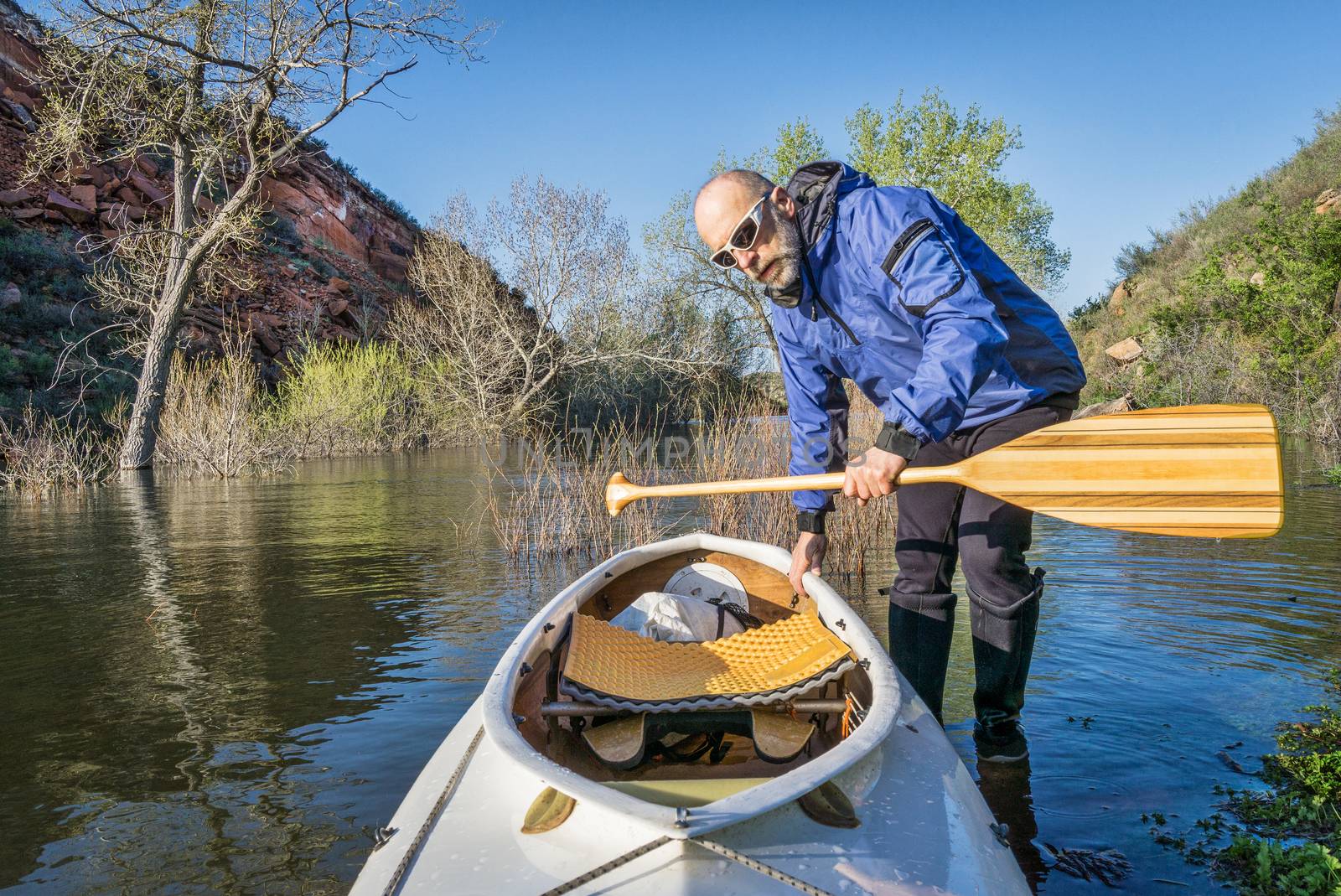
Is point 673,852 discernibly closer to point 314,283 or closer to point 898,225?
point 898,225

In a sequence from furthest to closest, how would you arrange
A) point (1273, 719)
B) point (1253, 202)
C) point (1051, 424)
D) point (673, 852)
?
point (1253, 202)
point (1273, 719)
point (1051, 424)
point (673, 852)

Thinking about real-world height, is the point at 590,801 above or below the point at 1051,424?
below

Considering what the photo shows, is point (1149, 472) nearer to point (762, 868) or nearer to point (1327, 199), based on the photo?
point (762, 868)

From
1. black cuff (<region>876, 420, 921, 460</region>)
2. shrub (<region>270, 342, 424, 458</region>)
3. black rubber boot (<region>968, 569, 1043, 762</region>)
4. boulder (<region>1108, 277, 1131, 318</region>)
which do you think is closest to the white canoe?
black rubber boot (<region>968, 569, 1043, 762</region>)

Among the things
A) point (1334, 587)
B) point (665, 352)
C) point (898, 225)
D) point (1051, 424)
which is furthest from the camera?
point (665, 352)

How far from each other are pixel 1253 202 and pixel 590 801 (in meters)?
33.8

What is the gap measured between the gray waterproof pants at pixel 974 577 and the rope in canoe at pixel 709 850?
4.24 feet

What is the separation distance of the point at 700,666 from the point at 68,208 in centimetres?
2518

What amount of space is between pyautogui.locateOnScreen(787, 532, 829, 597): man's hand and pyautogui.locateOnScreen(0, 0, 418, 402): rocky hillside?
38.0ft

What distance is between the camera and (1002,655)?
8.69 feet

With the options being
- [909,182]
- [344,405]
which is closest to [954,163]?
[909,182]

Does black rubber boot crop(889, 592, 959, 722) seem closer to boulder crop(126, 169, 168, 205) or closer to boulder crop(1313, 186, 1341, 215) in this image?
boulder crop(1313, 186, 1341, 215)

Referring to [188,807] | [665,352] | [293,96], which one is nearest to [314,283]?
[665,352]

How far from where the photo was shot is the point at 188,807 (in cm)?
298
